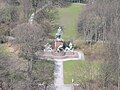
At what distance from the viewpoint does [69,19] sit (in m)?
58.4

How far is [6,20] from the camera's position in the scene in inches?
2030

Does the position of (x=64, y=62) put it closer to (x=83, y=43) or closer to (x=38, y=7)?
(x=83, y=43)

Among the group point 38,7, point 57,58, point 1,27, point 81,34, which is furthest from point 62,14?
point 57,58

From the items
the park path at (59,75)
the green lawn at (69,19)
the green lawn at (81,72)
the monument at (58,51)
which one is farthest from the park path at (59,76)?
the green lawn at (69,19)

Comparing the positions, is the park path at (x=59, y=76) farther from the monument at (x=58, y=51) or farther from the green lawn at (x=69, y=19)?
the green lawn at (x=69, y=19)

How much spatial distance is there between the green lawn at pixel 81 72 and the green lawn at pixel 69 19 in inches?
474

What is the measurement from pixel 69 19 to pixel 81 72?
2515 centimetres

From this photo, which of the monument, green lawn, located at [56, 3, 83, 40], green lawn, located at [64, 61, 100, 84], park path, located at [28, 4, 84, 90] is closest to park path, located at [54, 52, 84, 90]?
park path, located at [28, 4, 84, 90]

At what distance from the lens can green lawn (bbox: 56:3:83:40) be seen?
5241 centimetres

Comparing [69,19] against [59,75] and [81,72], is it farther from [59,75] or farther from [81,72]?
[81,72]

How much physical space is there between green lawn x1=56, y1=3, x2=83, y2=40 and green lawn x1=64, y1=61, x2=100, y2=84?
12.0 metres

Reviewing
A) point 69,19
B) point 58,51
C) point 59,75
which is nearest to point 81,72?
point 59,75

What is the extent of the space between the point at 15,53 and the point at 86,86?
1207cm

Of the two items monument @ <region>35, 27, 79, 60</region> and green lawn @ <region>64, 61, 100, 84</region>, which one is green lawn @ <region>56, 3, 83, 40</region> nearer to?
monument @ <region>35, 27, 79, 60</region>
